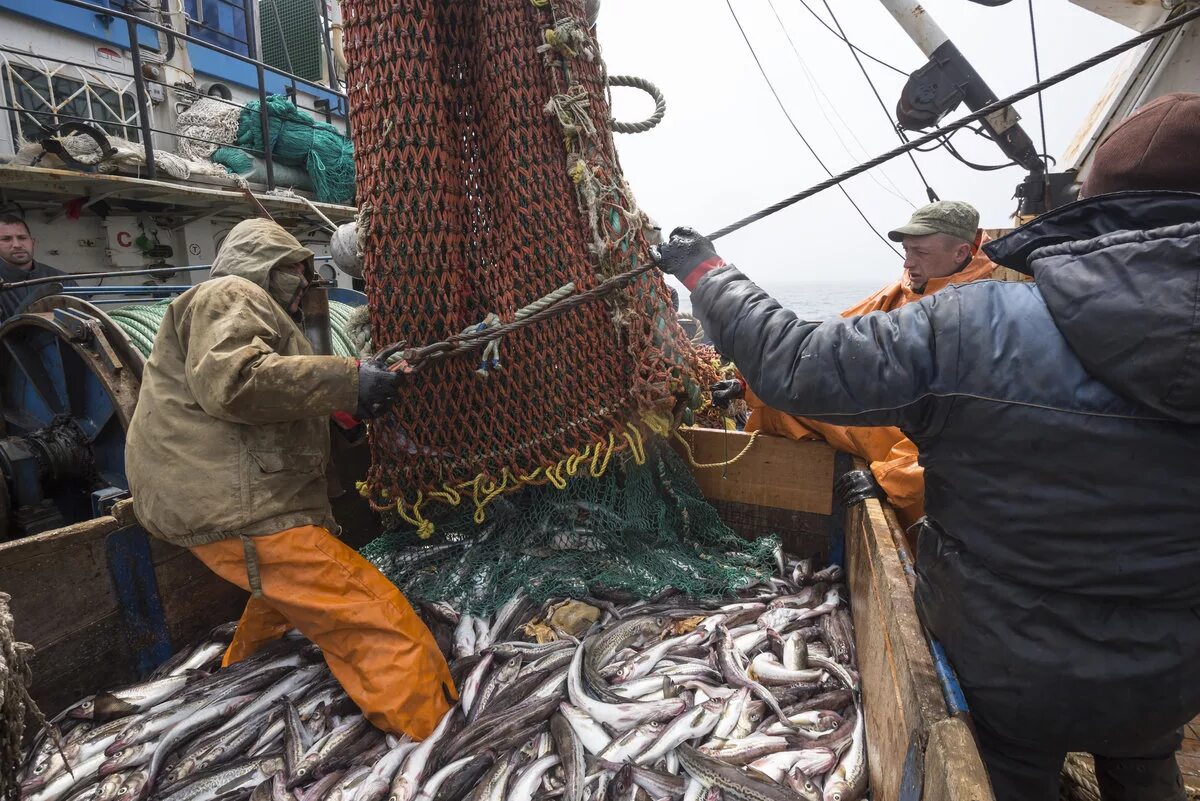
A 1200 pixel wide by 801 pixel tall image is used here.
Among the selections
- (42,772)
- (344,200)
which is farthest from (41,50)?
(42,772)

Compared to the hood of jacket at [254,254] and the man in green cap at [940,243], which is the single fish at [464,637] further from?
the man in green cap at [940,243]

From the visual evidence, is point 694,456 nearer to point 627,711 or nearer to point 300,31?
point 627,711

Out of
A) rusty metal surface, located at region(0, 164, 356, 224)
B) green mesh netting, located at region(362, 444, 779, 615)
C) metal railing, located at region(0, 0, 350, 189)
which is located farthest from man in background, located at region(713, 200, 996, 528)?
rusty metal surface, located at region(0, 164, 356, 224)

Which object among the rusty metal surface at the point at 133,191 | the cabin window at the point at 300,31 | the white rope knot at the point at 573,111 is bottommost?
the white rope knot at the point at 573,111

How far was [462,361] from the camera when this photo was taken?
2.92 metres

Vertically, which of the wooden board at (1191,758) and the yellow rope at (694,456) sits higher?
the yellow rope at (694,456)

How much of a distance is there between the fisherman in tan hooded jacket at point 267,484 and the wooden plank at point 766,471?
168 centimetres

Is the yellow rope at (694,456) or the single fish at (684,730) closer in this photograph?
the single fish at (684,730)

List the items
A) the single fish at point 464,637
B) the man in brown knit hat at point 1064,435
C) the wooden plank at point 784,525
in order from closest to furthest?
the man in brown knit hat at point 1064,435, the single fish at point 464,637, the wooden plank at point 784,525

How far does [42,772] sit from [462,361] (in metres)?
2.24

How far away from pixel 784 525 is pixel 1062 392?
2.17 metres

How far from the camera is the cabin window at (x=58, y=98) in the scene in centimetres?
774

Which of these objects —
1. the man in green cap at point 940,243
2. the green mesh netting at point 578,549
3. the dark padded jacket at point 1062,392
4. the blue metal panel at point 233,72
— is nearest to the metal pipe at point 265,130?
the blue metal panel at point 233,72

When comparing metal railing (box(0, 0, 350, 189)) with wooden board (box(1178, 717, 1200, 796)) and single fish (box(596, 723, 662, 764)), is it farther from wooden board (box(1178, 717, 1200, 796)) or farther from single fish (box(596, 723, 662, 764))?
wooden board (box(1178, 717, 1200, 796))
